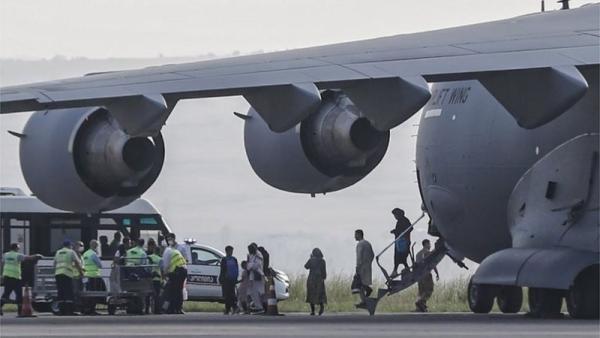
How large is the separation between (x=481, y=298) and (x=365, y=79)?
7596mm

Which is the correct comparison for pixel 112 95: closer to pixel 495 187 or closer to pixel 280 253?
pixel 495 187

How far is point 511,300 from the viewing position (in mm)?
22578

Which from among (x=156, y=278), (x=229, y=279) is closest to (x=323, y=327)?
(x=156, y=278)

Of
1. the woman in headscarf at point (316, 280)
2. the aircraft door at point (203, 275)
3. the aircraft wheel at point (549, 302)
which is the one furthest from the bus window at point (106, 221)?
the aircraft wheel at point (549, 302)

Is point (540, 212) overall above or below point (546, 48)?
below

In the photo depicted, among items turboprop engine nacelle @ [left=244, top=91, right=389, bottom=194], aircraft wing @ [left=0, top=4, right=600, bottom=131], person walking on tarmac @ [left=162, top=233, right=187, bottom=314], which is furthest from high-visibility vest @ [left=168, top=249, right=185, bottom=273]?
aircraft wing @ [left=0, top=4, right=600, bottom=131]

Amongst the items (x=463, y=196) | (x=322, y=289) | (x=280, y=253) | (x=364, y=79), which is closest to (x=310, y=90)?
Result: (x=364, y=79)

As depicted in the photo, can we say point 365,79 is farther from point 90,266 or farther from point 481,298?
point 90,266

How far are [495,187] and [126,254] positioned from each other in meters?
8.34

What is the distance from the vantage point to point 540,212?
747 inches

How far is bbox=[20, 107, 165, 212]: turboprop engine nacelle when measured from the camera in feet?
62.8

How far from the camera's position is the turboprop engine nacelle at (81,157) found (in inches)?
754

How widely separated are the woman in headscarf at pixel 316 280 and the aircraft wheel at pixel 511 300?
3.00 metres

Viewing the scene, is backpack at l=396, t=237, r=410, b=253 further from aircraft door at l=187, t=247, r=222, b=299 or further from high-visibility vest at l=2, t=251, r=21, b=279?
aircraft door at l=187, t=247, r=222, b=299
